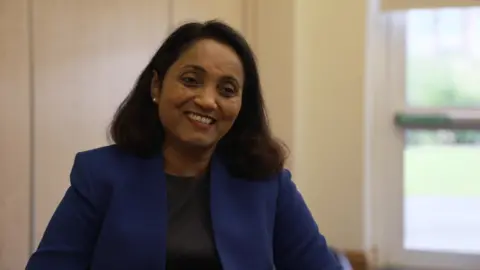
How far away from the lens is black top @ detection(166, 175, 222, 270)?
1.06m

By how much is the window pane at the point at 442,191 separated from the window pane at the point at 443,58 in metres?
0.12

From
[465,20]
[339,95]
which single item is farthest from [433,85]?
[339,95]

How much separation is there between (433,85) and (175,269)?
142 cm

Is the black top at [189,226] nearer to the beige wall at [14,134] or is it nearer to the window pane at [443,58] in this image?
the beige wall at [14,134]

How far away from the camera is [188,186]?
1123mm

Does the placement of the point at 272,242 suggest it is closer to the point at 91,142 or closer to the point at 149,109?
the point at 149,109

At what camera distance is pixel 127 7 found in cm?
167

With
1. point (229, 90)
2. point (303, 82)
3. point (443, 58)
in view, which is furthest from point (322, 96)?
point (229, 90)

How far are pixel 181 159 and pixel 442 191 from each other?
1.33 meters

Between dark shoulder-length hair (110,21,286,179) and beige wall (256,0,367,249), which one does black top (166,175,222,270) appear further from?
beige wall (256,0,367,249)

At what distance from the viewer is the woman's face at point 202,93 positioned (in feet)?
3.48

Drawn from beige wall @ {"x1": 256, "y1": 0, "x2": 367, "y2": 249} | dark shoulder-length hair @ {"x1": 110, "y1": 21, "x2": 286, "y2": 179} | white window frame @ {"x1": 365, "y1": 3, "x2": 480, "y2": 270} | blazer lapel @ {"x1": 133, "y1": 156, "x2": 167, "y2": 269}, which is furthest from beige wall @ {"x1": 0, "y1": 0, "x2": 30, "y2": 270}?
white window frame @ {"x1": 365, "y1": 3, "x2": 480, "y2": 270}

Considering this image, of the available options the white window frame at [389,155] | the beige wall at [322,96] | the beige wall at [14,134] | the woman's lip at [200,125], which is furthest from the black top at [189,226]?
the white window frame at [389,155]

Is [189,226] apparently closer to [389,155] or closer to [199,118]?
[199,118]
